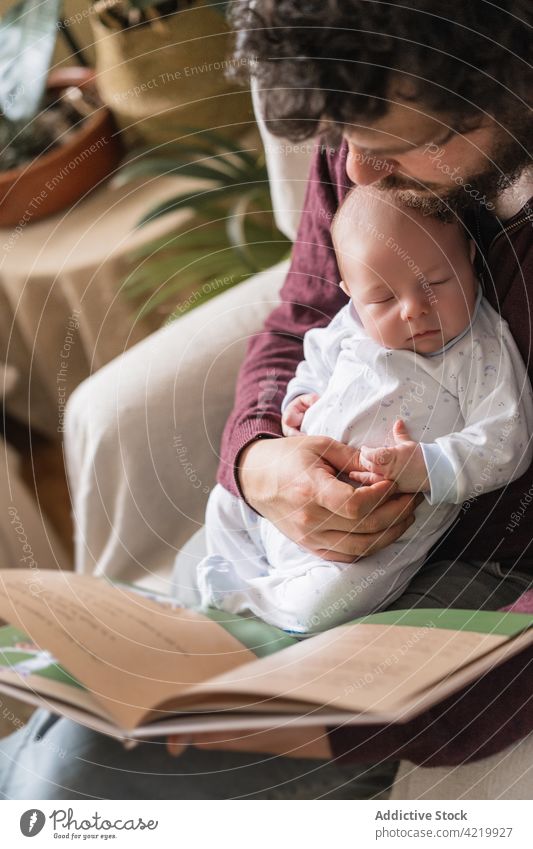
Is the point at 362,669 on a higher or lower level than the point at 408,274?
lower

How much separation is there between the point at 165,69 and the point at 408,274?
0.82 feet

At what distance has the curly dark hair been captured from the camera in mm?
437

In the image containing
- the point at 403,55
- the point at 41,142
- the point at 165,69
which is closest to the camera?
the point at 403,55

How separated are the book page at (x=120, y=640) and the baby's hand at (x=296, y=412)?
0.13 m

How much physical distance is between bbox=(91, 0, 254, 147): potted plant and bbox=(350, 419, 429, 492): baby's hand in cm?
25

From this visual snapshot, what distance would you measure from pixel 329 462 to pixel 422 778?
0.20 metres

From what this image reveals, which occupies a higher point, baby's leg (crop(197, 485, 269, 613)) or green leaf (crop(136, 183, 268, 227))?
green leaf (crop(136, 183, 268, 227))

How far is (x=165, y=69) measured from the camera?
1.90ft

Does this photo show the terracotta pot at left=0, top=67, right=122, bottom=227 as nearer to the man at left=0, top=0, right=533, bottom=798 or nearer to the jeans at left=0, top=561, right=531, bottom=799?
the man at left=0, top=0, right=533, bottom=798

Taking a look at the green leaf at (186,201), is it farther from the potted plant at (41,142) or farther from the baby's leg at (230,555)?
the baby's leg at (230,555)

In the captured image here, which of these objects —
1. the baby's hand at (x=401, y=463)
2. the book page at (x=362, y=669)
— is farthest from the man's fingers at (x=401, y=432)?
the book page at (x=362, y=669)

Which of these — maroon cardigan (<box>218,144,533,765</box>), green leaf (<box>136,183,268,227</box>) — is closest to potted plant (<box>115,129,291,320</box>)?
green leaf (<box>136,183,268,227</box>)

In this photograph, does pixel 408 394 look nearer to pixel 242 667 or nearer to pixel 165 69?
pixel 242 667

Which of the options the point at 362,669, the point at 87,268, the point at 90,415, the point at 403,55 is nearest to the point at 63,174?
the point at 87,268
